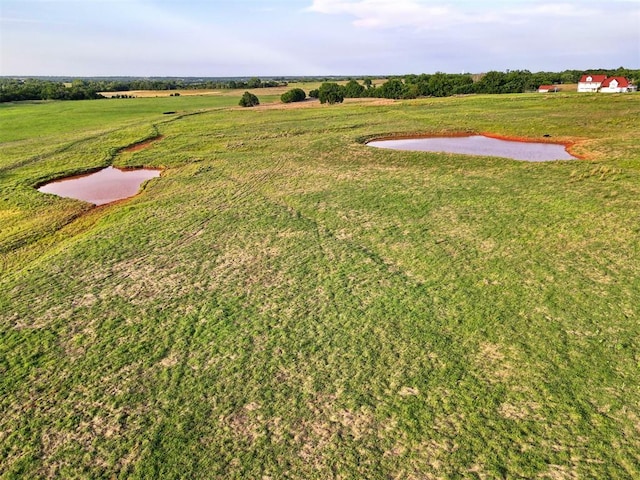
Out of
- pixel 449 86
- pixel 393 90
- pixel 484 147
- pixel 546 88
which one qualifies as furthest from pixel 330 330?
pixel 546 88

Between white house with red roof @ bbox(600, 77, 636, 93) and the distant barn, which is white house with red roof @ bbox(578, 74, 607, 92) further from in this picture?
the distant barn

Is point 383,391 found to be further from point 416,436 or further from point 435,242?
point 435,242

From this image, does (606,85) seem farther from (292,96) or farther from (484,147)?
(484,147)

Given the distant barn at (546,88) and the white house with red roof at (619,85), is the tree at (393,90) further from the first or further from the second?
the white house with red roof at (619,85)

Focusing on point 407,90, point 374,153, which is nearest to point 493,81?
point 407,90

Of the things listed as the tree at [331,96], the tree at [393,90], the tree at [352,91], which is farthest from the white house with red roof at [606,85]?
the tree at [331,96]

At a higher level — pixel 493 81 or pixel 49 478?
pixel 493 81
